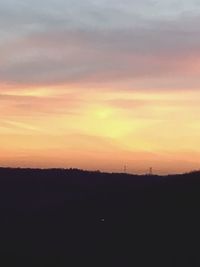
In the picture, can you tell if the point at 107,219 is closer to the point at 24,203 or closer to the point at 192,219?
the point at 192,219

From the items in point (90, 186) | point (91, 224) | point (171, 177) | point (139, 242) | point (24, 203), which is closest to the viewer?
point (139, 242)

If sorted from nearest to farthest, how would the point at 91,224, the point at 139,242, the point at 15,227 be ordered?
the point at 139,242
the point at 91,224
the point at 15,227

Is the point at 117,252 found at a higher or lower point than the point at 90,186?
lower

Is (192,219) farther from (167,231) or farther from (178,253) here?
(178,253)

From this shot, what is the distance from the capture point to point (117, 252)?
1655 inches

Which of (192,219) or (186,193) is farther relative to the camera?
(186,193)

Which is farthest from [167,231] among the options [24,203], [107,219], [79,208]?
[24,203]

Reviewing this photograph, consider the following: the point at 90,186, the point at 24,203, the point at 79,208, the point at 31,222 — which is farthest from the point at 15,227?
the point at 90,186

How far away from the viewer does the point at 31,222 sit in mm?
Answer: 53000

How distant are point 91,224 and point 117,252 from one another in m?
6.76

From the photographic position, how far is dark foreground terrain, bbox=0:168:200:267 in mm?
40938

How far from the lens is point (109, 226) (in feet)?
156

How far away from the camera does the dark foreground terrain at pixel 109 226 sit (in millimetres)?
40938

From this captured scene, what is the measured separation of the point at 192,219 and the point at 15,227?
1369 cm
